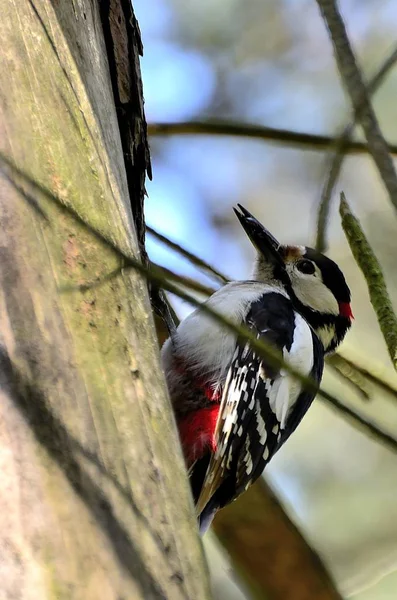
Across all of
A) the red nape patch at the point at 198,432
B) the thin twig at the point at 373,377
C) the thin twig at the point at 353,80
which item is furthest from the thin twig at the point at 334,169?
the red nape patch at the point at 198,432

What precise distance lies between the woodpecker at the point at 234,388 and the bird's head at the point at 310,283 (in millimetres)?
242

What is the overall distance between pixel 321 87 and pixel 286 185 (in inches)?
29.3

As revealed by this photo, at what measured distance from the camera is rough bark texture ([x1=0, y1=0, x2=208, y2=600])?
3.95 ft

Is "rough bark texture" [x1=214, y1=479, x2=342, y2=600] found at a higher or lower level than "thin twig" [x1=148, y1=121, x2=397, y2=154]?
lower

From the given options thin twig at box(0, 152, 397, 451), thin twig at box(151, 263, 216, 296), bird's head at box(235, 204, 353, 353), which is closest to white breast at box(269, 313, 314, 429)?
thin twig at box(151, 263, 216, 296)

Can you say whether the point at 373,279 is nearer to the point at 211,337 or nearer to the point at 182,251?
the point at 182,251

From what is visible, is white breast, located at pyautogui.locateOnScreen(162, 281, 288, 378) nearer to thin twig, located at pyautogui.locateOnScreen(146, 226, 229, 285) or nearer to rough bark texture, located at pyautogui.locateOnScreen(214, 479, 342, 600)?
thin twig, located at pyautogui.locateOnScreen(146, 226, 229, 285)

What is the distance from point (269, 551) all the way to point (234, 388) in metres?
0.60

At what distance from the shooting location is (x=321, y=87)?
6.17 m

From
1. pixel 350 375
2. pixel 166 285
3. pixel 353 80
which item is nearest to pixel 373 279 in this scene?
pixel 350 375

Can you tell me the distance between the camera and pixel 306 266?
144 inches

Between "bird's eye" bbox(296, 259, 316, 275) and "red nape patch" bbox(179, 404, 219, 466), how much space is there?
98cm

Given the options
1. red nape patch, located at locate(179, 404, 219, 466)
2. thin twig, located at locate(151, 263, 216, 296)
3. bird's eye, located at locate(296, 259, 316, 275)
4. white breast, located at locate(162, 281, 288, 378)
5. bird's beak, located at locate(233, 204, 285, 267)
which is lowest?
red nape patch, located at locate(179, 404, 219, 466)

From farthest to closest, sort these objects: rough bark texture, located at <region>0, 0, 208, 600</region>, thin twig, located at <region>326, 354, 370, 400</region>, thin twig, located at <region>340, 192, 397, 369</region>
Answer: thin twig, located at <region>326, 354, 370, 400</region> → thin twig, located at <region>340, 192, 397, 369</region> → rough bark texture, located at <region>0, 0, 208, 600</region>
